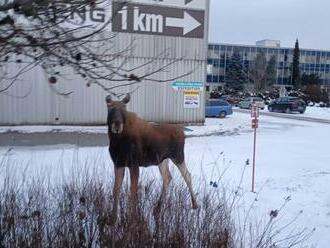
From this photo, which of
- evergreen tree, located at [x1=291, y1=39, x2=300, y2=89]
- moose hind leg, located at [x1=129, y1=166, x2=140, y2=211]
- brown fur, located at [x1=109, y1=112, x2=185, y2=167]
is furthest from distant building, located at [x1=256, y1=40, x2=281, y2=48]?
moose hind leg, located at [x1=129, y1=166, x2=140, y2=211]

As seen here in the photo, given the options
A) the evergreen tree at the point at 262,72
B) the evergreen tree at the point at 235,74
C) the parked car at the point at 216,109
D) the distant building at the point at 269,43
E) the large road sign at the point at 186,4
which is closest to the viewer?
the large road sign at the point at 186,4

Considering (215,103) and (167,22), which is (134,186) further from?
(215,103)

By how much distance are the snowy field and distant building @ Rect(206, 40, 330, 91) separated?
74.1 metres

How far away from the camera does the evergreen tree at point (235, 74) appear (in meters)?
90.1

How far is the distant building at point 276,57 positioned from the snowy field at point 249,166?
74121 mm

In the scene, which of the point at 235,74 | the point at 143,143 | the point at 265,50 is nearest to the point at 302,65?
the point at 265,50

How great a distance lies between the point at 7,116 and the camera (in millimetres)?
23672

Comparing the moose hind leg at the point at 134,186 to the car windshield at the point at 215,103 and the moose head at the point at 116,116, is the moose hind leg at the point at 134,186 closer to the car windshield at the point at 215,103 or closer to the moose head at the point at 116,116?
the moose head at the point at 116,116

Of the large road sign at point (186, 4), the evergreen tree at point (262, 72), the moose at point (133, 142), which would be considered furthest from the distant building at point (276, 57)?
the moose at point (133, 142)

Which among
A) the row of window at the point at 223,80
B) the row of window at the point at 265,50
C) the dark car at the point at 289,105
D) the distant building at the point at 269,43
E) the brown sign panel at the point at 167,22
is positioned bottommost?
the dark car at the point at 289,105

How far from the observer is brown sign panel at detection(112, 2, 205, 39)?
24.9 meters

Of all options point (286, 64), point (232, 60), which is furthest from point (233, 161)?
point (286, 64)

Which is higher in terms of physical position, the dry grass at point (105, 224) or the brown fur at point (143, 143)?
A: the brown fur at point (143, 143)

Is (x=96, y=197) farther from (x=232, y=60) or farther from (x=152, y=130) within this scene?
(x=232, y=60)
